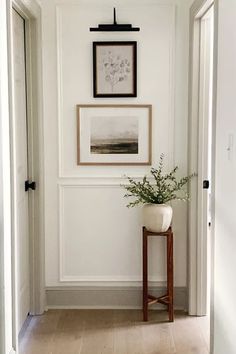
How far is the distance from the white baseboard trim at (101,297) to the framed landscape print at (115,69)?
1.43 m

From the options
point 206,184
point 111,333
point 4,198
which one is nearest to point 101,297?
point 111,333

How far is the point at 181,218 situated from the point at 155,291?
574 mm

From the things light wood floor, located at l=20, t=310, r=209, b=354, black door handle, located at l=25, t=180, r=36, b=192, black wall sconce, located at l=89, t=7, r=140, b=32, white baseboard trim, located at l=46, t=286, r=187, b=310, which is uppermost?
black wall sconce, located at l=89, t=7, r=140, b=32

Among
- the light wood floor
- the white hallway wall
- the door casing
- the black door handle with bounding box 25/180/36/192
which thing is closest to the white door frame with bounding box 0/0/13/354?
the light wood floor

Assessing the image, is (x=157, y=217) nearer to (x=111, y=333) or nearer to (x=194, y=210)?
(x=194, y=210)

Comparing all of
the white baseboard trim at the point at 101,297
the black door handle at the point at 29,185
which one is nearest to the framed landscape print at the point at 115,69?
the black door handle at the point at 29,185

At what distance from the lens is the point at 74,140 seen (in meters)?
3.66

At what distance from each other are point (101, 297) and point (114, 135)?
1199mm

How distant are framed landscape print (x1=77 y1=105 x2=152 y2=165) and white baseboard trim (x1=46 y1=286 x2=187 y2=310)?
94 cm

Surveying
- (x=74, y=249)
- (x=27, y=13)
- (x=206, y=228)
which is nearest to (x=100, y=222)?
(x=74, y=249)

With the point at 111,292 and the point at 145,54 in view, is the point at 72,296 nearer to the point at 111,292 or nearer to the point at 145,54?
the point at 111,292

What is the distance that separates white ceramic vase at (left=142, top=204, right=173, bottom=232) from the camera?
3.38m

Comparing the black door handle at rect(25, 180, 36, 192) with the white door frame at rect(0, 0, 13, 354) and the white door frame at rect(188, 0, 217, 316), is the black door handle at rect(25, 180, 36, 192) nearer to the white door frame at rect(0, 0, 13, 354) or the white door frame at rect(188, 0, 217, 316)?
the white door frame at rect(0, 0, 13, 354)

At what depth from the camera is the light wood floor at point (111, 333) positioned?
10.0 ft
